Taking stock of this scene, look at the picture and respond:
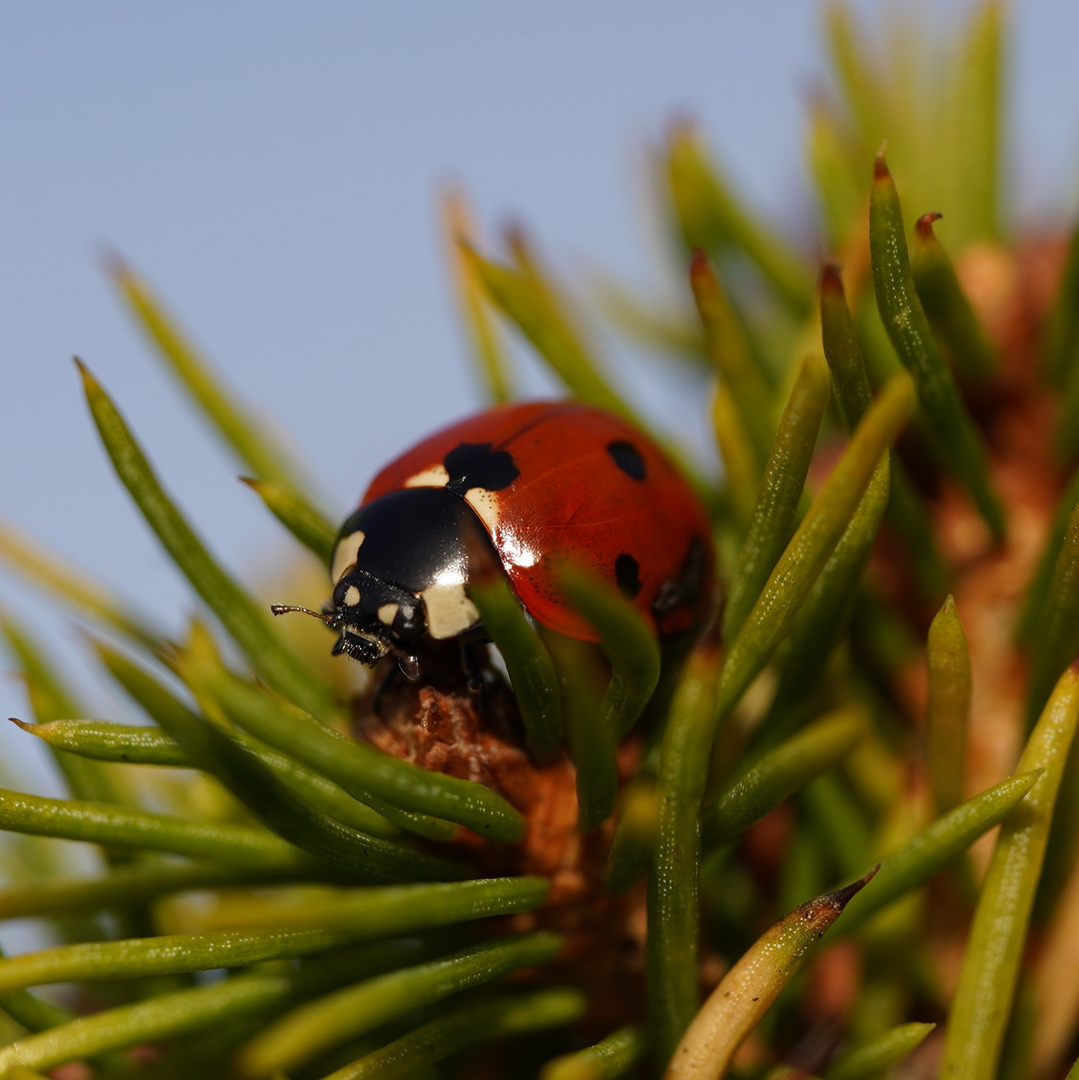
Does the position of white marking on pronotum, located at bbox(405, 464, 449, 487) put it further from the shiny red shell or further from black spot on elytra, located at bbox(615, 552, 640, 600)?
black spot on elytra, located at bbox(615, 552, 640, 600)

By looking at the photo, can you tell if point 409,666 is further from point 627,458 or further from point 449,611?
point 627,458

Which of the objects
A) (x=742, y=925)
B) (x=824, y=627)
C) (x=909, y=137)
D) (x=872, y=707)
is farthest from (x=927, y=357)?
(x=909, y=137)

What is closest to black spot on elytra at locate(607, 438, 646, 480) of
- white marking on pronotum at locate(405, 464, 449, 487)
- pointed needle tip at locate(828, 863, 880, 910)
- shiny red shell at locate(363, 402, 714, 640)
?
shiny red shell at locate(363, 402, 714, 640)

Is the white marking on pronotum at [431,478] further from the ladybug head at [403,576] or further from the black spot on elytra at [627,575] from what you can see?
the black spot on elytra at [627,575]

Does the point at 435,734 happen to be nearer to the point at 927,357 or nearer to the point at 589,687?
the point at 589,687

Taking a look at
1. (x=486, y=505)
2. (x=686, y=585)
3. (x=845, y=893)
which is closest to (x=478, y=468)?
(x=486, y=505)

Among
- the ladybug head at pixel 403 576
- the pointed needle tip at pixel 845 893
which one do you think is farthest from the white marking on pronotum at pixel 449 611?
the pointed needle tip at pixel 845 893
